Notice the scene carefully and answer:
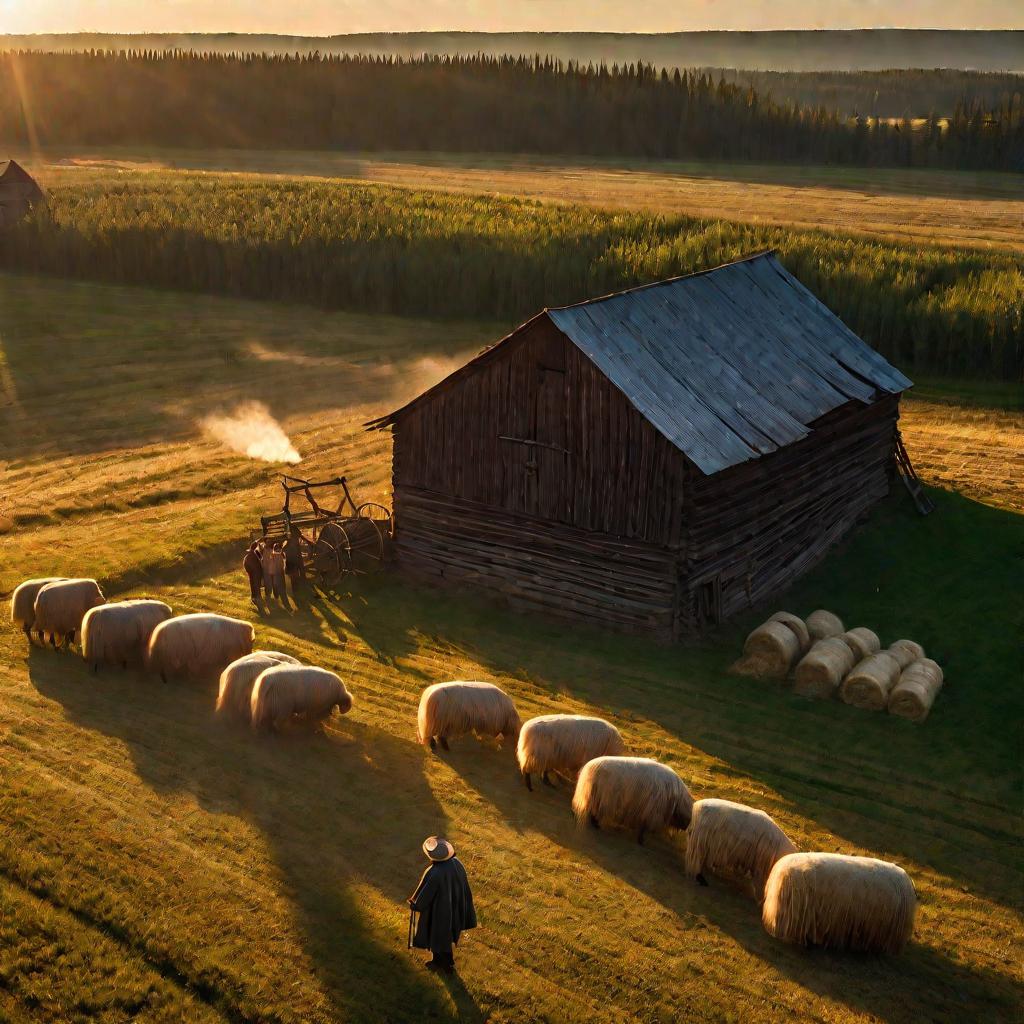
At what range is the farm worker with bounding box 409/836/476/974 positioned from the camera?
43.0ft

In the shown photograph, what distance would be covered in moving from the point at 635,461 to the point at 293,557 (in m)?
7.44

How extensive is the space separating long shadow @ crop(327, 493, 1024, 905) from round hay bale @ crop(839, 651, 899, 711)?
223 millimetres

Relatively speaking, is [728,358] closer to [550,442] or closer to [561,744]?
[550,442]

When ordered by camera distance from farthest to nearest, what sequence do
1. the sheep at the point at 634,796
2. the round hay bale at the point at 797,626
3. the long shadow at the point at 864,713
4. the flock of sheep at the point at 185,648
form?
the round hay bale at the point at 797,626 → the flock of sheep at the point at 185,648 → the long shadow at the point at 864,713 → the sheep at the point at 634,796

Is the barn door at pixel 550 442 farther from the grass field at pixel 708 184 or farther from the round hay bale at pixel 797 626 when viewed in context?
the grass field at pixel 708 184

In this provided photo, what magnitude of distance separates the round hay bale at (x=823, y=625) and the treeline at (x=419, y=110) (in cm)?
6148

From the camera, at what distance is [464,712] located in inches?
723

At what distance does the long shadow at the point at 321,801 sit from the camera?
43.5 ft

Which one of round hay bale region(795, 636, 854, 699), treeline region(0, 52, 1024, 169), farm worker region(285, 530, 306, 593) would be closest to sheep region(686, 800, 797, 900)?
round hay bale region(795, 636, 854, 699)

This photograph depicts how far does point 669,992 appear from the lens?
517 inches

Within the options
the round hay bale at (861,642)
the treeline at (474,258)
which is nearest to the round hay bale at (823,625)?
the round hay bale at (861,642)

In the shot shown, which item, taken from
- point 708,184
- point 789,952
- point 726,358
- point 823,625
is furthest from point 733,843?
point 708,184

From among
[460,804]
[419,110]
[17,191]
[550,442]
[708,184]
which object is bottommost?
[460,804]

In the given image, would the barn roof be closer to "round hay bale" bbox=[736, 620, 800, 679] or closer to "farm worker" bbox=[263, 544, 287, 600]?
"round hay bale" bbox=[736, 620, 800, 679]
